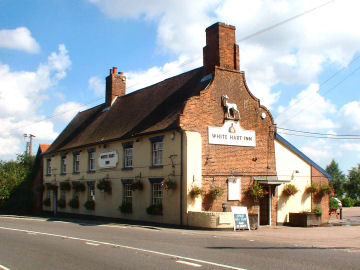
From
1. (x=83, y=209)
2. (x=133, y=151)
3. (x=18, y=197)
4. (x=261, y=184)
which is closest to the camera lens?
(x=261, y=184)

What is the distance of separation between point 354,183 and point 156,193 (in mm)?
51986

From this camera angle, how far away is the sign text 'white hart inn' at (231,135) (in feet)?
71.3

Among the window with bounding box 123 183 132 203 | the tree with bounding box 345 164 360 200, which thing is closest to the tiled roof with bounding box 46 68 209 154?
the window with bounding box 123 183 132 203

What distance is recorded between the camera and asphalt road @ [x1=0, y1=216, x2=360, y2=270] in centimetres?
959

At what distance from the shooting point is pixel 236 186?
871 inches

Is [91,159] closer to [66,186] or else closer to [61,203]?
[66,186]

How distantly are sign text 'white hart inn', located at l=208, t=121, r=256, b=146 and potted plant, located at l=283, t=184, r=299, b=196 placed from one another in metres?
3.28

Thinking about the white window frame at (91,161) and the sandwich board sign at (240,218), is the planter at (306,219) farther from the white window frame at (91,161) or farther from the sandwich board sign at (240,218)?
the white window frame at (91,161)

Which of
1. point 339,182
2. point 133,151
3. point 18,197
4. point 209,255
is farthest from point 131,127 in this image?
point 339,182

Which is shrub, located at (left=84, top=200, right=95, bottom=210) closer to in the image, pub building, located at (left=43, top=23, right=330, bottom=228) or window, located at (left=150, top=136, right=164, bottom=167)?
pub building, located at (left=43, top=23, right=330, bottom=228)

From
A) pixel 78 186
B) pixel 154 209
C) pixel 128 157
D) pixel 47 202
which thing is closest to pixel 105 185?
pixel 128 157

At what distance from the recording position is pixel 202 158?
68.8ft

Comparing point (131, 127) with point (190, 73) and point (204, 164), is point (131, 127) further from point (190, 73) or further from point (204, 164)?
point (204, 164)

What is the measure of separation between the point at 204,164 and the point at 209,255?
10132mm
